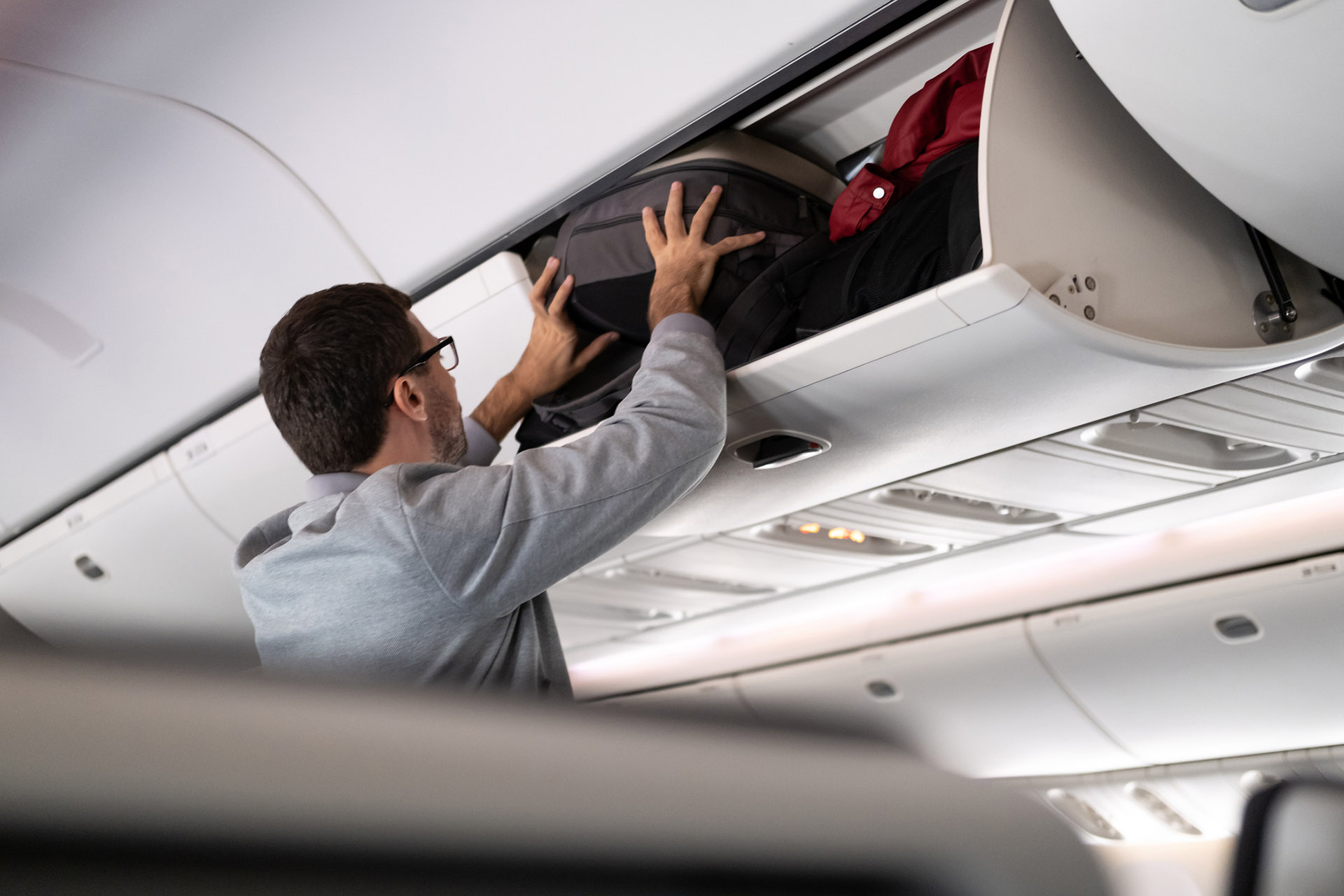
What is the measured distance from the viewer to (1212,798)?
426 cm

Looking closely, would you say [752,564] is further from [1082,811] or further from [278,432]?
[1082,811]

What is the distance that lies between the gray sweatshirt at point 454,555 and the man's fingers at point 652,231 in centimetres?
53

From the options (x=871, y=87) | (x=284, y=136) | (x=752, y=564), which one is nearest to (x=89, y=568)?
(x=284, y=136)

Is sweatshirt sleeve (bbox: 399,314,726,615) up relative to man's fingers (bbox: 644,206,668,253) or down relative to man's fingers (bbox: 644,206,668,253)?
down

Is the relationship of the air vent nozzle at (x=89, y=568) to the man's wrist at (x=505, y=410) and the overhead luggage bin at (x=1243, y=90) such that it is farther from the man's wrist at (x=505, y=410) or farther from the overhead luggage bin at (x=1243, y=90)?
the overhead luggage bin at (x=1243, y=90)

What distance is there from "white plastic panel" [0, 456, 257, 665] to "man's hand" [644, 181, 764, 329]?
7.23 feet

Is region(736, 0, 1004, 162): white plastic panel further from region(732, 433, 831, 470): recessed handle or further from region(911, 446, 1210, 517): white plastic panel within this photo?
region(911, 446, 1210, 517): white plastic panel

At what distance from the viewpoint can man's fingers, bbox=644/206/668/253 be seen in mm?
2037

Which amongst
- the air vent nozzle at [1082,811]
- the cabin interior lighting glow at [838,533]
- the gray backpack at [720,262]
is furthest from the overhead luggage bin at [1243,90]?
the air vent nozzle at [1082,811]

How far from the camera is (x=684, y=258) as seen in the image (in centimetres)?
196

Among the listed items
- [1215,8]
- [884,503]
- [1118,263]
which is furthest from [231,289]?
[1215,8]

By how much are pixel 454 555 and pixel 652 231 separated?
90cm

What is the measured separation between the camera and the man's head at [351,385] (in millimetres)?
1761

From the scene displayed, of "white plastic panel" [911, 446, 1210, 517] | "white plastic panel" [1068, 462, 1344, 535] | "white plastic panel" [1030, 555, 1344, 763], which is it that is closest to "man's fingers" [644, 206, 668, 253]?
"white plastic panel" [911, 446, 1210, 517]
